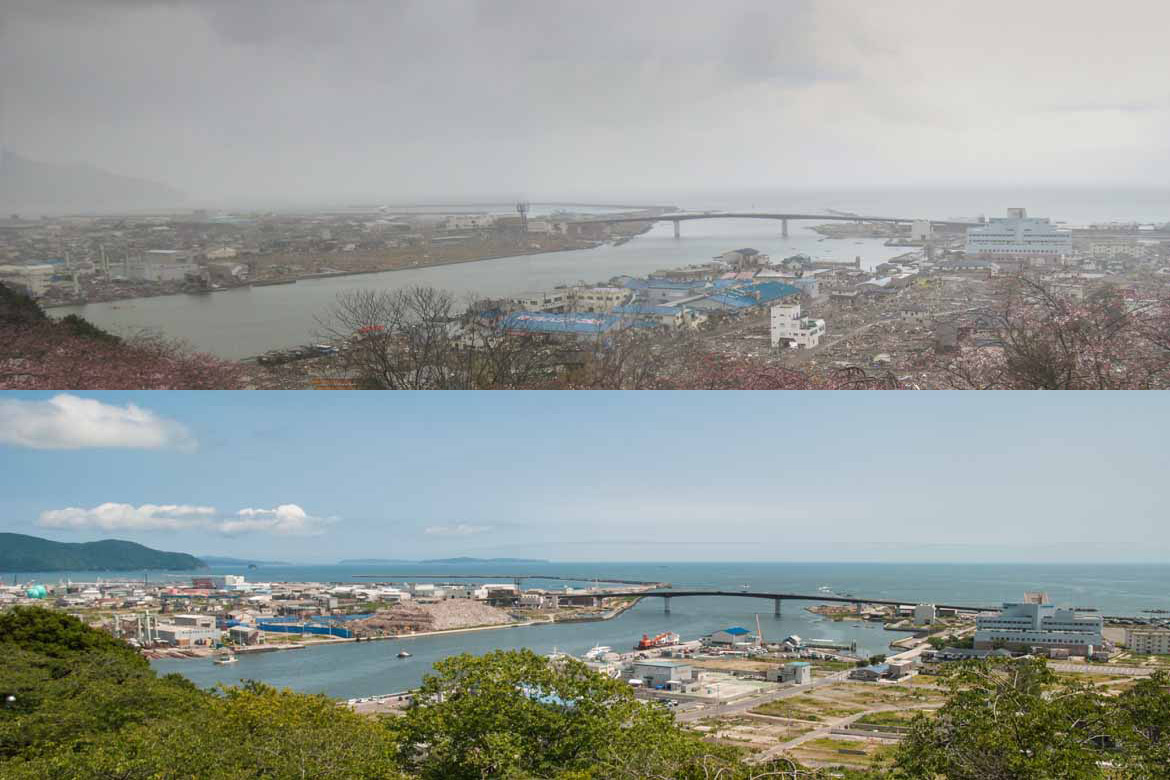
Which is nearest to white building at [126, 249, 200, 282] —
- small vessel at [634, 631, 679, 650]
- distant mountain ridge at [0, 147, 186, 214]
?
distant mountain ridge at [0, 147, 186, 214]

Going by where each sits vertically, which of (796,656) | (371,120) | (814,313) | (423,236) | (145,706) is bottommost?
(796,656)

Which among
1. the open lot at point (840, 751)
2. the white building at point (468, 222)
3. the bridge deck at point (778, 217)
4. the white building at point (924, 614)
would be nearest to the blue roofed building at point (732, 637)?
the white building at point (924, 614)

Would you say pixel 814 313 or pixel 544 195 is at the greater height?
pixel 544 195

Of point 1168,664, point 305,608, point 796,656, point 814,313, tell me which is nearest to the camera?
point 814,313

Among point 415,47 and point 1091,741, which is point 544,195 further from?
point 1091,741

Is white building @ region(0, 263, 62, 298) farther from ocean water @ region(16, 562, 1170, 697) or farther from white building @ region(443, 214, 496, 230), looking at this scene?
ocean water @ region(16, 562, 1170, 697)

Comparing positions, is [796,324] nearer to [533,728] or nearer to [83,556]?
[533,728]

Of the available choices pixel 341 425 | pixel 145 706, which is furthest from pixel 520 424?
pixel 145 706
